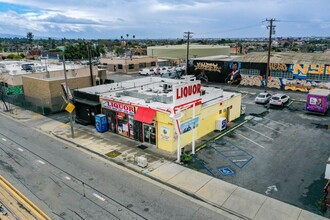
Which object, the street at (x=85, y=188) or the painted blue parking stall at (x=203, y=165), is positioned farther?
the painted blue parking stall at (x=203, y=165)

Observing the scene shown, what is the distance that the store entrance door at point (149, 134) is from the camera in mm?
21594

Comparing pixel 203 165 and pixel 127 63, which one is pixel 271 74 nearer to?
pixel 203 165

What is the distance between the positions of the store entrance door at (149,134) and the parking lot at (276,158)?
390cm

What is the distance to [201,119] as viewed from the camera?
23156mm

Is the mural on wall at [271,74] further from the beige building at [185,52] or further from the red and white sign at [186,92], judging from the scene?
the beige building at [185,52]

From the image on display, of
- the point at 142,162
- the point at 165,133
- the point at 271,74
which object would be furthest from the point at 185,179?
the point at 271,74

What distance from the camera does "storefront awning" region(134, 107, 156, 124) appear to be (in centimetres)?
2072

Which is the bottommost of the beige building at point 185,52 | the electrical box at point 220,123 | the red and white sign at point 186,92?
the electrical box at point 220,123

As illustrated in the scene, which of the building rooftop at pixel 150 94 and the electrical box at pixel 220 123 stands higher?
the building rooftop at pixel 150 94

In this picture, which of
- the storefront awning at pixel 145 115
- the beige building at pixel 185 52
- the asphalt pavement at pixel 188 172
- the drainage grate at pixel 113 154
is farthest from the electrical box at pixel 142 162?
the beige building at pixel 185 52

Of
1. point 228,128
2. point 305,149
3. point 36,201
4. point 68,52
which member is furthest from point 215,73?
point 68,52

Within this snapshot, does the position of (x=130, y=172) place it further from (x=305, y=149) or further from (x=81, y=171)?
(x=305, y=149)

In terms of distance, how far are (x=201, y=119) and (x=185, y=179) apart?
767 centimetres

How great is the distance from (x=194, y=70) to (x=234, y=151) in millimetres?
34704
